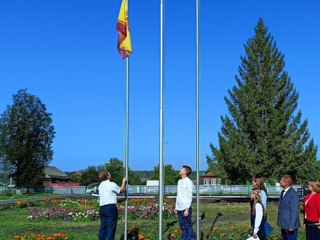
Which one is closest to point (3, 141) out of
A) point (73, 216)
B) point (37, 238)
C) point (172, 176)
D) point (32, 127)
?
point (32, 127)

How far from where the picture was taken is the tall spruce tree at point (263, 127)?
126 ft

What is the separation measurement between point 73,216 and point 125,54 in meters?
11.5

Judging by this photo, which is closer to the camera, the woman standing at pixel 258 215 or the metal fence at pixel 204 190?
the woman standing at pixel 258 215

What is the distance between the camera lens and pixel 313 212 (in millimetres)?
10609

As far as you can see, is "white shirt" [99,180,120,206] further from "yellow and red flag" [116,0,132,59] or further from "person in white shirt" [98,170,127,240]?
"yellow and red flag" [116,0,132,59]

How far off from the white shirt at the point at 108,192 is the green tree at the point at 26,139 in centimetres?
6322

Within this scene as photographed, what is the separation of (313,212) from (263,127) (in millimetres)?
28662

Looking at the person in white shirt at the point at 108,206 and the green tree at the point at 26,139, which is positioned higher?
the green tree at the point at 26,139

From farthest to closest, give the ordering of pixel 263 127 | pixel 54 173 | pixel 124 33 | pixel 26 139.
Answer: pixel 54 173 < pixel 26 139 < pixel 263 127 < pixel 124 33

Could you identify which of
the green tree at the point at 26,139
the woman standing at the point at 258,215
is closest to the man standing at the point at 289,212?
the woman standing at the point at 258,215

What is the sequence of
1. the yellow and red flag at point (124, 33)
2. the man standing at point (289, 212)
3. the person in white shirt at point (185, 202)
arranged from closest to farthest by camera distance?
the man standing at point (289, 212) < the person in white shirt at point (185, 202) < the yellow and red flag at point (124, 33)

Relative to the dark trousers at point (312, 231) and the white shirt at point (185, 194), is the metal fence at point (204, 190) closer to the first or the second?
the white shirt at point (185, 194)

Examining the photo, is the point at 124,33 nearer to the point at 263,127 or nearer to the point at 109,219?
the point at 109,219

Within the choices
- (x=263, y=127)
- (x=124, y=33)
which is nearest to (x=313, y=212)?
(x=124, y=33)
